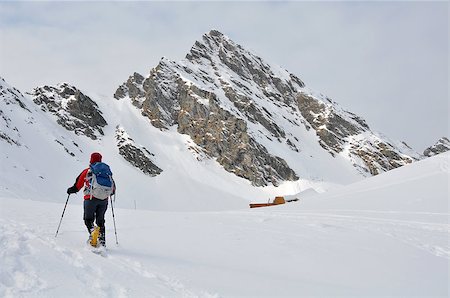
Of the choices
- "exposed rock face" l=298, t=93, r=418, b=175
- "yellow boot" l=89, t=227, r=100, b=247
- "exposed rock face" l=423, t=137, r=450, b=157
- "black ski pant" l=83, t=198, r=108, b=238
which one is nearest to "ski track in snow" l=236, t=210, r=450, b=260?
"black ski pant" l=83, t=198, r=108, b=238

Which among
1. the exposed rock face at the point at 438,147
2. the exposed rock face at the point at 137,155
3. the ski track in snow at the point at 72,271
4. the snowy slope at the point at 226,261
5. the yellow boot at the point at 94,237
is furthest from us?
the exposed rock face at the point at 438,147

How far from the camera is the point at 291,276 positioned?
271 inches

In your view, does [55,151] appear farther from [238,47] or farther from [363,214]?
[238,47]

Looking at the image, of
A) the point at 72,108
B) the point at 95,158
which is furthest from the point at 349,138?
the point at 95,158

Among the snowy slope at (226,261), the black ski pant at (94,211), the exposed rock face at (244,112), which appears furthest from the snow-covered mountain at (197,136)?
the black ski pant at (94,211)

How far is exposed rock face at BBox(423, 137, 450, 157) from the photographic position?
145875mm

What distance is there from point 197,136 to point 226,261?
89.3 meters

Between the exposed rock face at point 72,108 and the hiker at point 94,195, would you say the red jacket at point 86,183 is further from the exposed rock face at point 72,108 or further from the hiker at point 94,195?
the exposed rock face at point 72,108

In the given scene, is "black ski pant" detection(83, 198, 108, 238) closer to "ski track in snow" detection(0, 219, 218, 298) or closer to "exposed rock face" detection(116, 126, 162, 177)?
"ski track in snow" detection(0, 219, 218, 298)

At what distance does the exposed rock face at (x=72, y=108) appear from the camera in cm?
8444

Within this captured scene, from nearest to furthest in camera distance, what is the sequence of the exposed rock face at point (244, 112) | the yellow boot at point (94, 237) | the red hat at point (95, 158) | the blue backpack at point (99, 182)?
the yellow boot at point (94, 237) < the blue backpack at point (99, 182) < the red hat at point (95, 158) < the exposed rock face at point (244, 112)

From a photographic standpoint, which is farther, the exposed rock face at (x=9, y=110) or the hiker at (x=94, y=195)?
the exposed rock face at (x=9, y=110)

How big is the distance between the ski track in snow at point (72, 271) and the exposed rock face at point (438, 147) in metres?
160

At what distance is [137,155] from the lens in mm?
80125
